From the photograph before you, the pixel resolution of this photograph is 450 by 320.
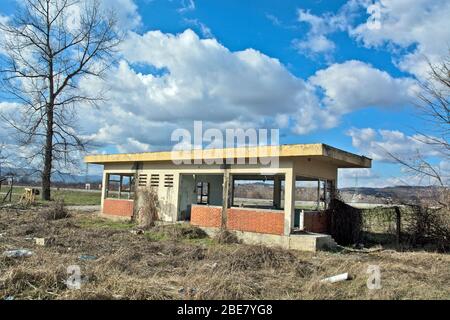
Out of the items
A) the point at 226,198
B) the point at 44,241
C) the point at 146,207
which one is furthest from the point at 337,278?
the point at 146,207

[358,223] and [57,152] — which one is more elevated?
[57,152]

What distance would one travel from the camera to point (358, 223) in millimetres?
15391

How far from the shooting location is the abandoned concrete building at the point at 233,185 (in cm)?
1320


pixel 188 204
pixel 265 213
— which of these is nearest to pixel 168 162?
pixel 188 204

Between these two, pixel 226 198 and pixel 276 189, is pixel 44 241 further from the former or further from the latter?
pixel 276 189

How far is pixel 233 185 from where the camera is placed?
15.8 meters

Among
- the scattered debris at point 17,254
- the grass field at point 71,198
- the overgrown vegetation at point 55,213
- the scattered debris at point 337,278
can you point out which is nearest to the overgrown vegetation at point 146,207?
the overgrown vegetation at point 55,213

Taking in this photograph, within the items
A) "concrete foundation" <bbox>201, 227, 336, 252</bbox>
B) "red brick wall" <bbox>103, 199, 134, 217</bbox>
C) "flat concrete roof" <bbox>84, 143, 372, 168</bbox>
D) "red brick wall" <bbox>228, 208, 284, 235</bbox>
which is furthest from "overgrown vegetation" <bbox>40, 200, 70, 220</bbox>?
"concrete foundation" <bbox>201, 227, 336, 252</bbox>

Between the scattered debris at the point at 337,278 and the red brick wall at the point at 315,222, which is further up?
the red brick wall at the point at 315,222

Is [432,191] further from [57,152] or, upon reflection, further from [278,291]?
[57,152]

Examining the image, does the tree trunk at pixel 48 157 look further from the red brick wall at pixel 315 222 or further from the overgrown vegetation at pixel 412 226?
the overgrown vegetation at pixel 412 226

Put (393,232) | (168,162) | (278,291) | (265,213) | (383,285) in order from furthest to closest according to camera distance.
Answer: (168,162), (393,232), (265,213), (383,285), (278,291)

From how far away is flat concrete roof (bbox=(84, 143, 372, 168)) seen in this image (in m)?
12.5
